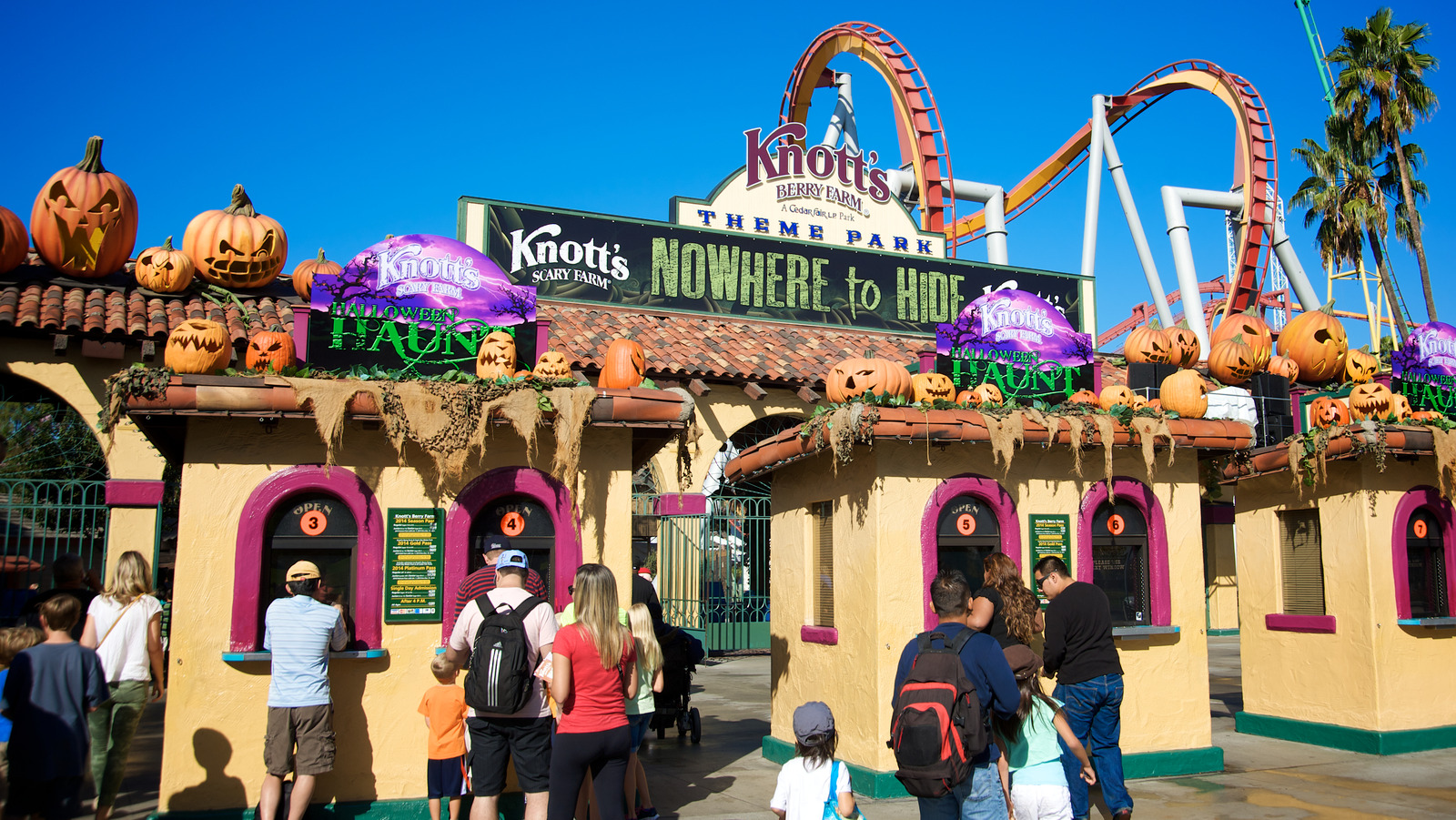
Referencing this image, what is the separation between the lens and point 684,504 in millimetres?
15992

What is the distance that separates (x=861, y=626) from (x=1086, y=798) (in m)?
2.26

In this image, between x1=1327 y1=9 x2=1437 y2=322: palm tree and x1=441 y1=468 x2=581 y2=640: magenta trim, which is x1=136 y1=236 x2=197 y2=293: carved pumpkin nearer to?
x1=441 y1=468 x2=581 y2=640: magenta trim

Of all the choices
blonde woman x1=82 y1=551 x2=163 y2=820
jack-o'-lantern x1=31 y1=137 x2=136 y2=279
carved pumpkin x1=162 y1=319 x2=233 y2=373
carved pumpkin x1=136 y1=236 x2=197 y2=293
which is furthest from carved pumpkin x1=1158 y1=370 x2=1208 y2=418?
jack-o'-lantern x1=31 y1=137 x2=136 y2=279

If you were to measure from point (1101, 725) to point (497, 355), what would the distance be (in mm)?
5008

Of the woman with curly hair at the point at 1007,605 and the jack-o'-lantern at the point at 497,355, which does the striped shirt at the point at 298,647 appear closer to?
the jack-o'-lantern at the point at 497,355

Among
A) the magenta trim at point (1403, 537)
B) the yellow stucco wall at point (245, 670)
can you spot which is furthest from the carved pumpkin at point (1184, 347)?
the yellow stucco wall at point (245, 670)

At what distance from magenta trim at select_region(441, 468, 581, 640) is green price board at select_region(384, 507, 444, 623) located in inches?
3.0

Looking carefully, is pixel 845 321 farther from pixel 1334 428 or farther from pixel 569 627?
pixel 569 627

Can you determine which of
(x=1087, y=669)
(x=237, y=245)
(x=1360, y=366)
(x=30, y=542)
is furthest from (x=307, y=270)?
(x=1360, y=366)

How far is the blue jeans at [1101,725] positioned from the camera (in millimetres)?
6488

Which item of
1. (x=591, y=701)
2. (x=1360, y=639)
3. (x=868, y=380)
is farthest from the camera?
(x=1360, y=639)

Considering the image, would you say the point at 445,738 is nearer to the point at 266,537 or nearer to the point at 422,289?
the point at 266,537

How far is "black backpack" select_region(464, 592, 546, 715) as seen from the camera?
554cm

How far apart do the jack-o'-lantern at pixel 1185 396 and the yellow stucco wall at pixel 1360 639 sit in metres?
2.02
